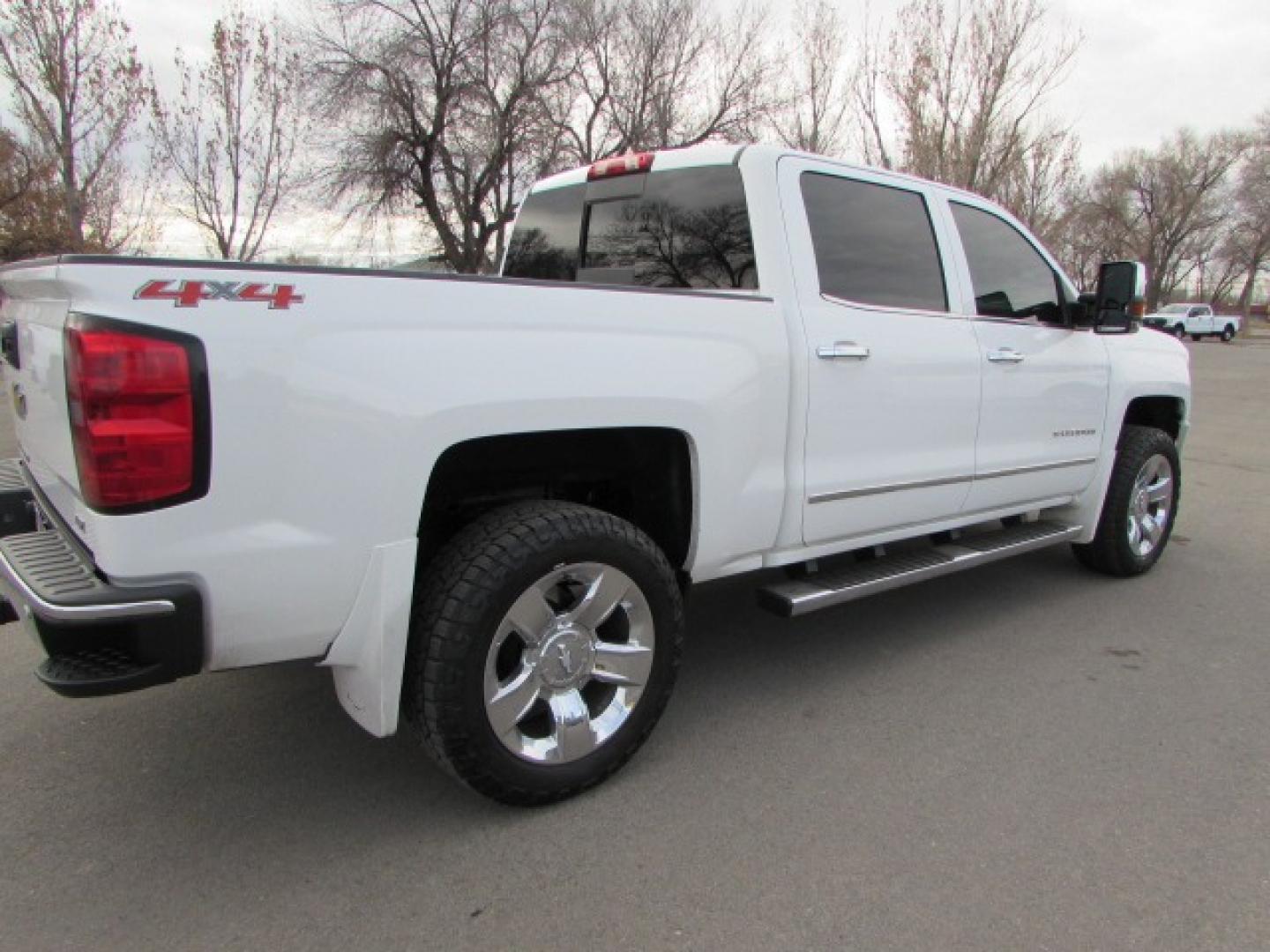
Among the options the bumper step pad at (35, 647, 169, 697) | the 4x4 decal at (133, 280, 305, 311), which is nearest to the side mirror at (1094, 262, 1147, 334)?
the 4x4 decal at (133, 280, 305, 311)

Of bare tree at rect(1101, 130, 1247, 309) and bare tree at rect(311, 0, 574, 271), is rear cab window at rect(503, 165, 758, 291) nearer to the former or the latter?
bare tree at rect(311, 0, 574, 271)

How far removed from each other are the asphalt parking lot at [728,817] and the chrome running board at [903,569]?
422 millimetres

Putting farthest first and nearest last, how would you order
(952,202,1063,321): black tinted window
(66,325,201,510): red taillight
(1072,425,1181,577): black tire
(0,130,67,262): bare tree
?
(0,130,67,262): bare tree, (1072,425,1181,577): black tire, (952,202,1063,321): black tinted window, (66,325,201,510): red taillight

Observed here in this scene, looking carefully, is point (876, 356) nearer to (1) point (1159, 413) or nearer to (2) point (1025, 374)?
(2) point (1025, 374)

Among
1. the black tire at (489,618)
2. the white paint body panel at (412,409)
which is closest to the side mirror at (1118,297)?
the white paint body panel at (412,409)

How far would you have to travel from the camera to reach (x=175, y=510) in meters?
1.88

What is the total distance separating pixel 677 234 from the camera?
10.8 ft

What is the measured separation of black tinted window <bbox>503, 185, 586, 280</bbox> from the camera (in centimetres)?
378

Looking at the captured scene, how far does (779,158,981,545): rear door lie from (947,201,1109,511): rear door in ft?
0.55

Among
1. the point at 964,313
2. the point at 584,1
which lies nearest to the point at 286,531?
the point at 964,313

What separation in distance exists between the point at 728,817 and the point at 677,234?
6.87ft

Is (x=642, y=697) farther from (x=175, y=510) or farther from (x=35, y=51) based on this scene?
(x=35, y=51)

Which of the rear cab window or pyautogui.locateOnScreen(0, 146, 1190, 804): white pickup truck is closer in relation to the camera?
pyautogui.locateOnScreen(0, 146, 1190, 804): white pickup truck

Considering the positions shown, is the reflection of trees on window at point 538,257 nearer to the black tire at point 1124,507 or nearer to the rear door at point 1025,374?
the rear door at point 1025,374
